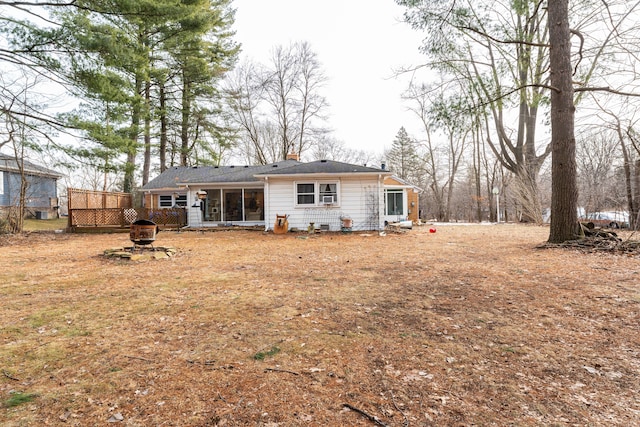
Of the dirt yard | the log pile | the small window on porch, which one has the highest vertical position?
the small window on porch

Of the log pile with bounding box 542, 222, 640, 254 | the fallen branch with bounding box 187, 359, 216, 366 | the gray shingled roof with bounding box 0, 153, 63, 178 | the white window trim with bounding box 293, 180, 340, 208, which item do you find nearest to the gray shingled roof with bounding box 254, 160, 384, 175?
the white window trim with bounding box 293, 180, 340, 208

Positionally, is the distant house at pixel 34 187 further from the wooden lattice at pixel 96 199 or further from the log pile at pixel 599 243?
the log pile at pixel 599 243

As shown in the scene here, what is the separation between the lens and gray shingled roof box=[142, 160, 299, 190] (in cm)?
1565

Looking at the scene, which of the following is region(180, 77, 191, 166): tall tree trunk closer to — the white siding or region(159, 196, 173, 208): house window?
region(159, 196, 173, 208): house window

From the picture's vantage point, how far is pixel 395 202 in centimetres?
1988

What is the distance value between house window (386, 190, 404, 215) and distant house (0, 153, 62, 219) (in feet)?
72.9

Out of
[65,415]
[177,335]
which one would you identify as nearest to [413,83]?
[177,335]

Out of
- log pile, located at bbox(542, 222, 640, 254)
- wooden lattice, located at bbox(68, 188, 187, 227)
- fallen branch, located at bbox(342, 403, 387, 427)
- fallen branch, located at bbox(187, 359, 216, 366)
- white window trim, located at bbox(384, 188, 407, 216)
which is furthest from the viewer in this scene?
white window trim, located at bbox(384, 188, 407, 216)

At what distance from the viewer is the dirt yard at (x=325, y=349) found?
188 centimetres

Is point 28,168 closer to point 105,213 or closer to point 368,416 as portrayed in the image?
point 105,213

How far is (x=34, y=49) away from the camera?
317 inches

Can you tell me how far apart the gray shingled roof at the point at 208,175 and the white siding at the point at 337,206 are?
233 cm

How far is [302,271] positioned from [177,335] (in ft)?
10.1

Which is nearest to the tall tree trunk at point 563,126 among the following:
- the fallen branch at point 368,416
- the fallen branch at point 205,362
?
the fallen branch at point 368,416
